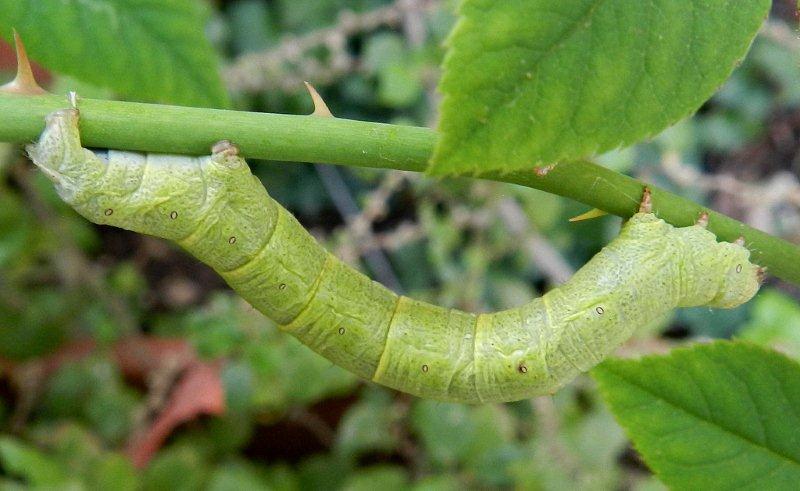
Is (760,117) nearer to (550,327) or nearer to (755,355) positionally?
(550,327)

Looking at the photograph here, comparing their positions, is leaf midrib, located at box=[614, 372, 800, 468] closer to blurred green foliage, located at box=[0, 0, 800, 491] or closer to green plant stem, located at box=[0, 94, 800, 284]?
green plant stem, located at box=[0, 94, 800, 284]

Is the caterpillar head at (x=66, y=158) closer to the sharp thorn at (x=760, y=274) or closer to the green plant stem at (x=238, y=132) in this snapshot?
the green plant stem at (x=238, y=132)

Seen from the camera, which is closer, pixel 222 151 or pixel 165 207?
pixel 222 151

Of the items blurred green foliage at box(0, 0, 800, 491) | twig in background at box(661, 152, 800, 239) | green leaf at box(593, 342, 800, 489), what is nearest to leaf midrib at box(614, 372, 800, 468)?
green leaf at box(593, 342, 800, 489)

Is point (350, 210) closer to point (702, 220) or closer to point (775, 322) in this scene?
point (775, 322)

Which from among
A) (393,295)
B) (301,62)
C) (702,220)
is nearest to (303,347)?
(393,295)

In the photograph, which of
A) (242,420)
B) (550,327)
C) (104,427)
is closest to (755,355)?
(550,327)
